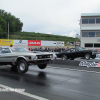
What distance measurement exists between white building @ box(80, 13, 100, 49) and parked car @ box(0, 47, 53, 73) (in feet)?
89.4

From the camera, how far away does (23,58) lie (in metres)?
8.47

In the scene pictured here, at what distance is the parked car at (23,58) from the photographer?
813 cm

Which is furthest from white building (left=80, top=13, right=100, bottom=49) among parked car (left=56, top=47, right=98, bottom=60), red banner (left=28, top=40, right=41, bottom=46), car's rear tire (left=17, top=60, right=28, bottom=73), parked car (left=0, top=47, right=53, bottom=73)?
car's rear tire (left=17, top=60, right=28, bottom=73)

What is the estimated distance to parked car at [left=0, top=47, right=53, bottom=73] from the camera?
8127 mm

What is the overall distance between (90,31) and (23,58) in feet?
94.9

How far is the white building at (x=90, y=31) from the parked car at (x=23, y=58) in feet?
89.4

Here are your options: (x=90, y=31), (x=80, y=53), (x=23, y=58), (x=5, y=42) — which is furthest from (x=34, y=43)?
(x=23, y=58)

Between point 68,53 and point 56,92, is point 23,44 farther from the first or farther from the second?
point 56,92

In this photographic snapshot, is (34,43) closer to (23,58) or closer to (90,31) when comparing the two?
(90,31)

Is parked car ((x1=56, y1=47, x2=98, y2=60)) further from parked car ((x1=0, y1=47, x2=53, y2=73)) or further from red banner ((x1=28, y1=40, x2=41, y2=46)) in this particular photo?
red banner ((x1=28, y1=40, x2=41, y2=46))

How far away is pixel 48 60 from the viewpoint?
876 centimetres

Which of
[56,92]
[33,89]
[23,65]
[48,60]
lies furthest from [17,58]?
[56,92]

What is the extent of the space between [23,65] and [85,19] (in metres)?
29.4

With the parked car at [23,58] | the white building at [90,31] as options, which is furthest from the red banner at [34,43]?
the parked car at [23,58]
